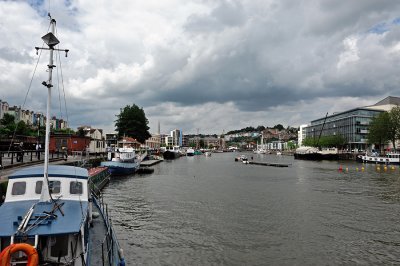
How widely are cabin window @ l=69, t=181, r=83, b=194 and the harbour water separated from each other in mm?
5618

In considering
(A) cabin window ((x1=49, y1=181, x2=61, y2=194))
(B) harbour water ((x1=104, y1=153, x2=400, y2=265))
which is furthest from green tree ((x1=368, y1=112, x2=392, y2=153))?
(A) cabin window ((x1=49, y1=181, x2=61, y2=194))

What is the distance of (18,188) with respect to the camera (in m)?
13.9

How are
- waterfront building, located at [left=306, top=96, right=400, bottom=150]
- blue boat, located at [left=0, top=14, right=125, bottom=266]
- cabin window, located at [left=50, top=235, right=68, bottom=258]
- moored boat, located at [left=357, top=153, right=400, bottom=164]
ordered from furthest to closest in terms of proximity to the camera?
1. waterfront building, located at [left=306, top=96, right=400, bottom=150]
2. moored boat, located at [left=357, top=153, right=400, bottom=164]
3. cabin window, located at [left=50, top=235, right=68, bottom=258]
4. blue boat, located at [left=0, top=14, right=125, bottom=266]

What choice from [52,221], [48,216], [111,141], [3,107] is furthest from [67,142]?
[3,107]

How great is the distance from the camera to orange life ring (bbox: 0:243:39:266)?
28.4 feet

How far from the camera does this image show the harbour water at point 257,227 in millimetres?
18719

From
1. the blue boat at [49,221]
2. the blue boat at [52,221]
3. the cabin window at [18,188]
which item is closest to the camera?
the blue boat at [49,221]

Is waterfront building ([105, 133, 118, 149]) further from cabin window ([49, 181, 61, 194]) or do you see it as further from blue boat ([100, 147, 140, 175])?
cabin window ([49, 181, 61, 194])

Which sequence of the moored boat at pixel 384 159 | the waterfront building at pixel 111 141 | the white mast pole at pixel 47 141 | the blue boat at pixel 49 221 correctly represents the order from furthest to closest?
1. the waterfront building at pixel 111 141
2. the moored boat at pixel 384 159
3. the white mast pole at pixel 47 141
4. the blue boat at pixel 49 221

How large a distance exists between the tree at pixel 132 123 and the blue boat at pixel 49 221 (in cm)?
10610

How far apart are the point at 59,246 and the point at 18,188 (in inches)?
178

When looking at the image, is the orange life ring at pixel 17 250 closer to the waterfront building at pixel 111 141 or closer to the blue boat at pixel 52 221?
the blue boat at pixel 52 221

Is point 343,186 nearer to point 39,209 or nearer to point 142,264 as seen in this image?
point 142,264

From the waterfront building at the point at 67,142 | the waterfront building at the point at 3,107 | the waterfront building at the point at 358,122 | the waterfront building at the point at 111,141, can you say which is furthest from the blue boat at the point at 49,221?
the waterfront building at the point at 358,122
